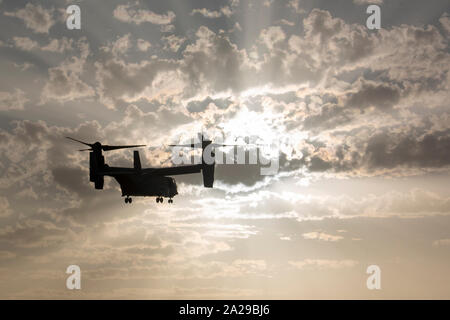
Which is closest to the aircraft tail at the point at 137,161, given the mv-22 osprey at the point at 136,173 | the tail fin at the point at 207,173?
the mv-22 osprey at the point at 136,173

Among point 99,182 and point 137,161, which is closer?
point 99,182

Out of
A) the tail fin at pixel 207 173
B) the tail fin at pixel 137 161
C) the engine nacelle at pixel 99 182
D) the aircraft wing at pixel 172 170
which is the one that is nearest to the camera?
the tail fin at pixel 207 173

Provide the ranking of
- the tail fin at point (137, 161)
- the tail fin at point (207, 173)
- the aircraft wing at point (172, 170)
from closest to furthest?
the tail fin at point (207, 173) < the aircraft wing at point (172, 170) < the tail fin at point (137, 161)

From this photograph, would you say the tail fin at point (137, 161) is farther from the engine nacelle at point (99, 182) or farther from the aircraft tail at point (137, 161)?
the engine nacelle at point (99, 182)

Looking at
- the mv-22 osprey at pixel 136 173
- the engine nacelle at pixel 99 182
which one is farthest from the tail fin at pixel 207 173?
the engine nacelle at pixel 99 182

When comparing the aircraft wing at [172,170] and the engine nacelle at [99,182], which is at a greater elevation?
the aircraft wing at [172,170]

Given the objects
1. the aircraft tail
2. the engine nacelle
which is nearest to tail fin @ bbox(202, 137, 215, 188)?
the aircraft tail

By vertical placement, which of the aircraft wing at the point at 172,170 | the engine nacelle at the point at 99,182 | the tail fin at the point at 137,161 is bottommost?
the engine nacelle at the point at 99,182

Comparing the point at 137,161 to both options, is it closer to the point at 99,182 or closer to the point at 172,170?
the point at 172,170

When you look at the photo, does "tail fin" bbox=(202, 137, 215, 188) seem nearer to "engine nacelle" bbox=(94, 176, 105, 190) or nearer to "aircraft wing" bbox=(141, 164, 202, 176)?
"aircraft wing" bbox=(141, 164, 202, 176)

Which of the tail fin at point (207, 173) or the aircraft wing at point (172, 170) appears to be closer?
the tail fin at point (207, 173)

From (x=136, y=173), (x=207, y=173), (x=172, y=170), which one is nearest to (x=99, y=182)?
(x=136, y=173)
